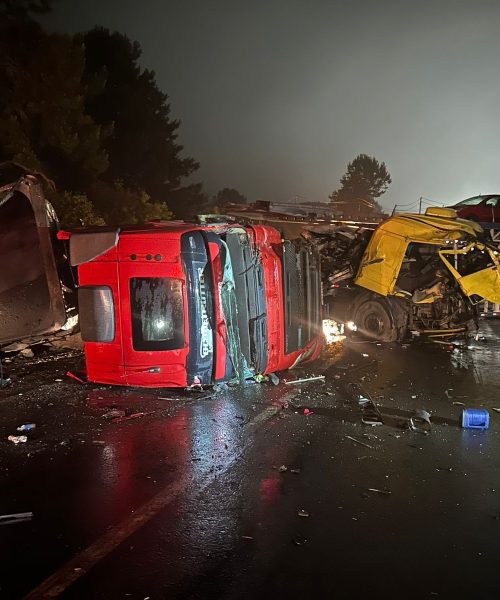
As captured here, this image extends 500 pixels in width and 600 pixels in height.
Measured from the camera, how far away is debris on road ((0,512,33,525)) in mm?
3094

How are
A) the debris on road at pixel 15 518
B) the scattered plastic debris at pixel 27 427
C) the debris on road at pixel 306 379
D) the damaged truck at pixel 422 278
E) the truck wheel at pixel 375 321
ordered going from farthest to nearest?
the truck wheel at pixel 375 321
the damaged truck at pixel 422 278
the debris on road at pixel 306 379
the scattered plastic debris at pixel 27 427
the debris on road at pixel 15 518

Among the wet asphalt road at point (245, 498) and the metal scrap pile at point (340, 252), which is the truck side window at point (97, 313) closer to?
the wet asphalt road at point (245, 498)

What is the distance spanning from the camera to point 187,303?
5398mm

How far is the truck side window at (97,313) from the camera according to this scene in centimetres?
547

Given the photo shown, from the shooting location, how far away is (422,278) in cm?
1020

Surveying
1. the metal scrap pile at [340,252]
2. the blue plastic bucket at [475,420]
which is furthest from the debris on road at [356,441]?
the metal scrap pile at [340,252]

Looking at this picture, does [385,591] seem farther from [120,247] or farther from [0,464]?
[120,247]

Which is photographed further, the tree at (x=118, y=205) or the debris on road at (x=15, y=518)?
the tree at (x=118, y=205)

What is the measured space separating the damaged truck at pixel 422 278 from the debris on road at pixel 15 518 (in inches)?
307

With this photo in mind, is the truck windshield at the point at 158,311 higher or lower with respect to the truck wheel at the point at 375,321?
higher

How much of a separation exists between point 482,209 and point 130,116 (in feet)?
66.0

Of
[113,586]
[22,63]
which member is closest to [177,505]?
[113,586]

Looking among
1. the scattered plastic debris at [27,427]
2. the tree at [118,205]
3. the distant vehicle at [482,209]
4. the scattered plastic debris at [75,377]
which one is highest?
the tree at [118,205]


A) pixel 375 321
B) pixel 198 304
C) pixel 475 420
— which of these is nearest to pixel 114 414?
pixel 198 304
